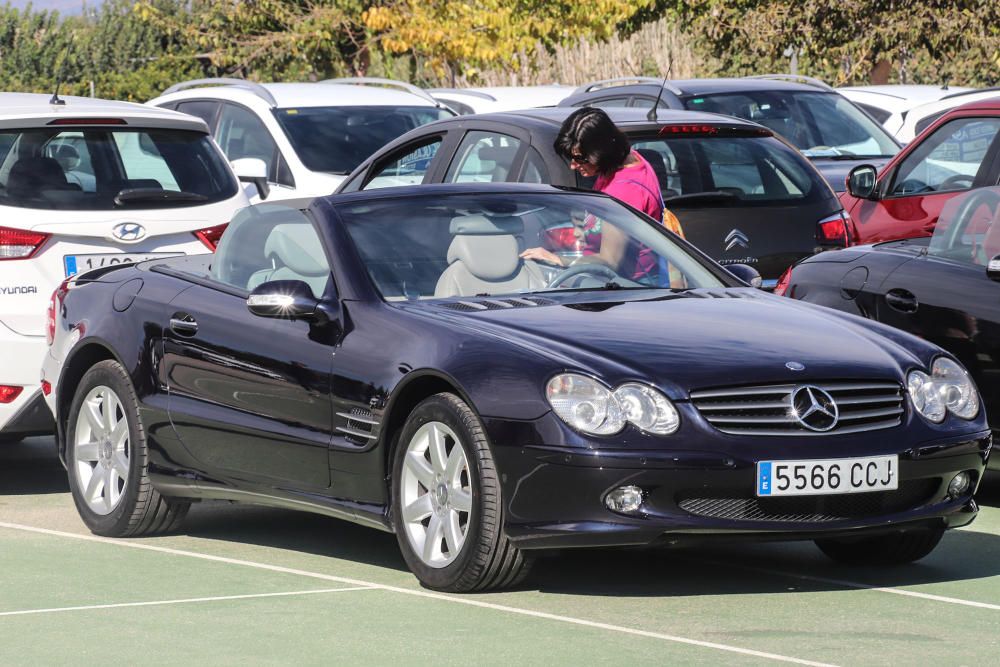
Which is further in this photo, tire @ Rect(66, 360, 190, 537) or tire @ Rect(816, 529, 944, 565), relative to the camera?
tire @ Rect(66, 360, 190, 537)

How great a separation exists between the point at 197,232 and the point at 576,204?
2527 mm

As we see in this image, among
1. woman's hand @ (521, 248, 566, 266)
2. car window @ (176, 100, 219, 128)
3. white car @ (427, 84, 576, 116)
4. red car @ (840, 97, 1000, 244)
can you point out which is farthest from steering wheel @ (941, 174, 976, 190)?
white car @ (427, 84, 576, 116)

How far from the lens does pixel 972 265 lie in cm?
877

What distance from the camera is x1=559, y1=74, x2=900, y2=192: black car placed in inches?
616

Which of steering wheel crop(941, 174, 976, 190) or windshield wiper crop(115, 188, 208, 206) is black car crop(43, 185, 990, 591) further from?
steering wheel crop(941, 174, 976, 190)

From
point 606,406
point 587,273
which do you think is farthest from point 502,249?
point 606,406

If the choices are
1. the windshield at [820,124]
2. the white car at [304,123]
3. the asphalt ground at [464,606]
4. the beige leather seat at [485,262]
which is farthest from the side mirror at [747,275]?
the windshield at [820,124]

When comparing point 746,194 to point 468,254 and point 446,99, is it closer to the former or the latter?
point 468,254

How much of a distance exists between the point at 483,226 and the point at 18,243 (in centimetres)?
272

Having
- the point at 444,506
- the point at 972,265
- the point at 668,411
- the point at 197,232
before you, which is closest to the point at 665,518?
the point at 668,411

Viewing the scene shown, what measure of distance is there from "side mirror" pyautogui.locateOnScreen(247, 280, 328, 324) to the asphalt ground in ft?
3.05

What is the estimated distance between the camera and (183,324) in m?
8.01

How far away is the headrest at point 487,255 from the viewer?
7.63 metres

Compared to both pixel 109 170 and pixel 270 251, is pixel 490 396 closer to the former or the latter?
pixel 270 251
